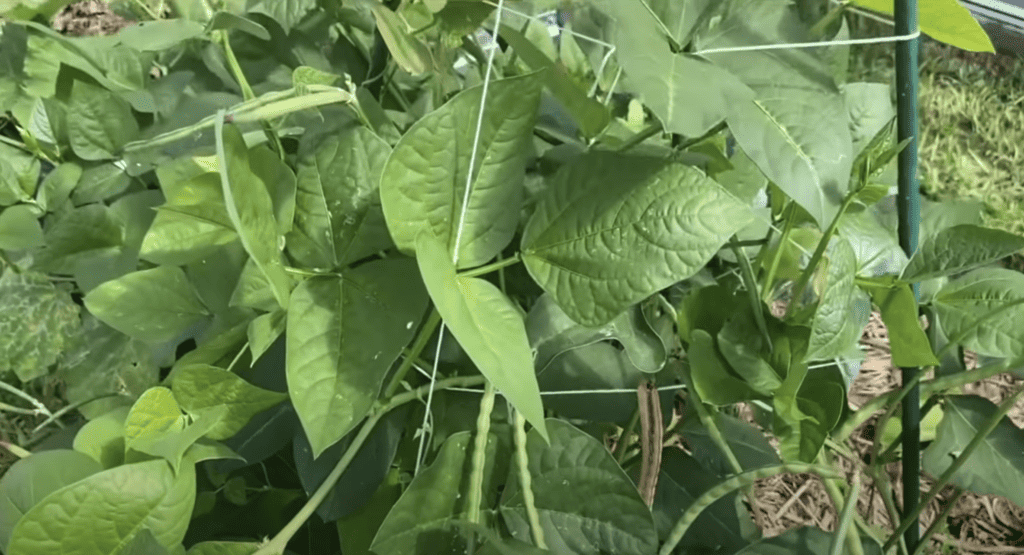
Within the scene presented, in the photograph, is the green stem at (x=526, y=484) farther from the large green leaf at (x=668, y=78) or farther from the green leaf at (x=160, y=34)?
the green leaf at (x=160, y=34)

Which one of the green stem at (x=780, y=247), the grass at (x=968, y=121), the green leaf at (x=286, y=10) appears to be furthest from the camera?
the grass at (x=968, y=121)

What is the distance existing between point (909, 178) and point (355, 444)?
0.83 feet

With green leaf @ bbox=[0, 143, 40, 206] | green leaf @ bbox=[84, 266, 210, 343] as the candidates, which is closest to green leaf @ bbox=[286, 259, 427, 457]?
green leaf @ bbox=[84, 266, 210, 343]

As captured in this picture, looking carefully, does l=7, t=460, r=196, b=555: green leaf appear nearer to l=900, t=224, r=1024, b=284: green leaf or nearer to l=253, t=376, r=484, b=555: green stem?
l=253, t=376, r=484, b=555: green stem

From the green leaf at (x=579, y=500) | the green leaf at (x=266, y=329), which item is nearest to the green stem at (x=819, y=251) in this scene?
the green leaf at (x=579, y=500)

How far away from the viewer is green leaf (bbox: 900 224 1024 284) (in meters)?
0.30

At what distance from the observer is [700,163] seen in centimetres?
30

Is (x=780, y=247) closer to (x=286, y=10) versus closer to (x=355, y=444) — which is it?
(x=355, y=444)

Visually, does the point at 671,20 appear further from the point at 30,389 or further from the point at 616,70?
the point at 30,389

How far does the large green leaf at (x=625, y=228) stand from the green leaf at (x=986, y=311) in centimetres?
15

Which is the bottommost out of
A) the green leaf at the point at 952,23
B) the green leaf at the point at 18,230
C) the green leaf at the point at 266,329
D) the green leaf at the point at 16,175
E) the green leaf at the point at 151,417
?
the green leaf at the point at 18,230

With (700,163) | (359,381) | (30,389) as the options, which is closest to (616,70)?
(700,163)

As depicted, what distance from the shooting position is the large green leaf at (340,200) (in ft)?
0.97

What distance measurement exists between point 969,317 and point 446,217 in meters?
0.24
